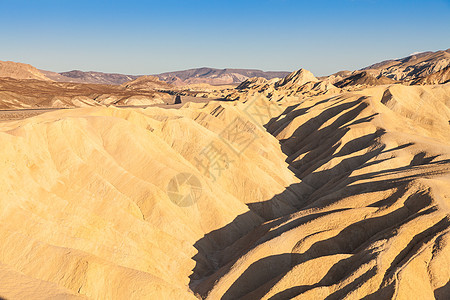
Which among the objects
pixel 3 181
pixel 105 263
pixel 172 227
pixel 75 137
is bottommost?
pixel 172 227

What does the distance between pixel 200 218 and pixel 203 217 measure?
0.26 m

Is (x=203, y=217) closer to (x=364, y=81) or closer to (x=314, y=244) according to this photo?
(x=314, y=244)

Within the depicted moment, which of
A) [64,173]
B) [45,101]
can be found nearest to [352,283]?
[64,173]

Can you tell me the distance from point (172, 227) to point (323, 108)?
46751 millimetres

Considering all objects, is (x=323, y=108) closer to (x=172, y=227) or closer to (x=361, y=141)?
(x=361, y=141)

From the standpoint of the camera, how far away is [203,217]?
86.0ft

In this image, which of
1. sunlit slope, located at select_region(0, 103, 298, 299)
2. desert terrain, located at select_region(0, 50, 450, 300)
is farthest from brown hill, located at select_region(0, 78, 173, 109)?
desert terrain, located at select_region(0, 50, 450, 300)

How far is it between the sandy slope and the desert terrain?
0.08 m

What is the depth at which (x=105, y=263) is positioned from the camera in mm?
15852

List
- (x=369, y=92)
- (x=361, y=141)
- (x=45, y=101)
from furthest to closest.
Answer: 1. (x=45, y=101)
2. (x=369, y=92)
3. (x=361, y=141)

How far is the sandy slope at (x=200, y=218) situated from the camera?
49.5 feet

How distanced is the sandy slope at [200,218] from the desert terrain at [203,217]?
8 cm

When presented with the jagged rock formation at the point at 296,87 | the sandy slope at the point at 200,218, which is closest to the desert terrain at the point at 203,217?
the sandy slope at the point at 200,218

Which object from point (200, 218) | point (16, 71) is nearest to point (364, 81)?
point (200, 218)
